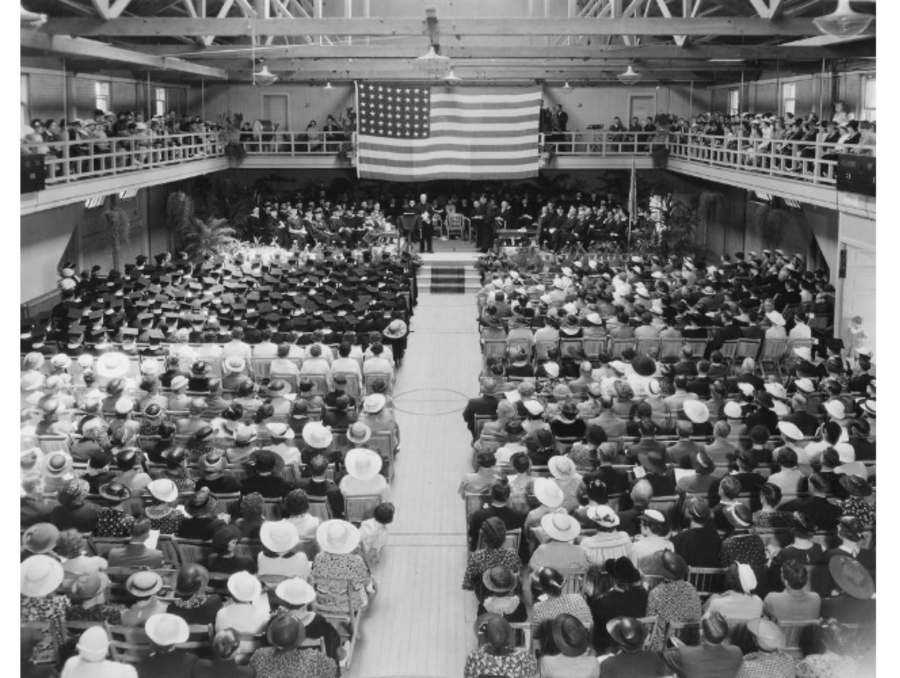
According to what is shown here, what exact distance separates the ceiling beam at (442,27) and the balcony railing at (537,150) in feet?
8.26

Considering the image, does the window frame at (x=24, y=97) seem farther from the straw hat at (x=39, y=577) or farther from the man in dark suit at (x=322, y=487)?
the straw hat at (x=39, y=577)

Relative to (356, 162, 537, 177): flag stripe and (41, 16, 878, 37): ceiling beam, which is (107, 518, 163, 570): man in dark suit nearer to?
(41, 16, 878, 37): ceiling beam

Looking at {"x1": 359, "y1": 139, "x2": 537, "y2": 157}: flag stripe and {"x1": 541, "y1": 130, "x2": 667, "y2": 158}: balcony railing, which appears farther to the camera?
{"x1": 541, "y1": 130, "x2": 667, "y2": 158}: balcony railing

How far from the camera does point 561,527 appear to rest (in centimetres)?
780

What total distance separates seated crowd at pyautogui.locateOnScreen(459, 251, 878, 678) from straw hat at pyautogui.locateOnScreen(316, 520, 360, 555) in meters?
1.04

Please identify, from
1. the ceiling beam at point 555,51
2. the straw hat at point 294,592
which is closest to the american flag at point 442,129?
the ceiling beam at point 555,51

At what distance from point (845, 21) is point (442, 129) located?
19880 mm

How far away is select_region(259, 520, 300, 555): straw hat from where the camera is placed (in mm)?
7473

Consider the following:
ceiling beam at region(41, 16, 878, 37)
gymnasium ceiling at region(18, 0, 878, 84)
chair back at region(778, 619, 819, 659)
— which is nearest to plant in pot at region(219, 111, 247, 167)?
gymnasium ceiling at region(18, 0, 878, 84)

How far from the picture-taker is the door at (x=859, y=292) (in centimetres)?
1697

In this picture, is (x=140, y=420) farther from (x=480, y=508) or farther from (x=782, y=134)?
(x=782, y=134)

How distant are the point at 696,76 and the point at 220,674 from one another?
30.4 meters

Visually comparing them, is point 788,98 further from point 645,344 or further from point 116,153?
point 116,153

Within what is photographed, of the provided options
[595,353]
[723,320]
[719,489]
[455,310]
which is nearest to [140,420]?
[719,489]
